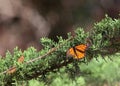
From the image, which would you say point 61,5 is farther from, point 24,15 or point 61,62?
point 61,62

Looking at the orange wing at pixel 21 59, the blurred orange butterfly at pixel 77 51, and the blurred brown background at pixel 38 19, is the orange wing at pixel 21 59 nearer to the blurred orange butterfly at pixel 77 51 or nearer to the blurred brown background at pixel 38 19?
the blurred orange butterfly at pixel 77 51

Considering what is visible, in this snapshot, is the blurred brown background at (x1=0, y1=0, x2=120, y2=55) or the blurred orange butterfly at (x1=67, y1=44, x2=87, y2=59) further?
the blurred brown background at (x1=0, y1=0, x2=120, y2=55)

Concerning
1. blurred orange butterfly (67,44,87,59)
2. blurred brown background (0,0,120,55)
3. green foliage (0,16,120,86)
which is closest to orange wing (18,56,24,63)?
green foliage (0,16,120,86)

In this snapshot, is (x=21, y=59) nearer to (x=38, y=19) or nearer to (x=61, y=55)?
(x=61, y=55)

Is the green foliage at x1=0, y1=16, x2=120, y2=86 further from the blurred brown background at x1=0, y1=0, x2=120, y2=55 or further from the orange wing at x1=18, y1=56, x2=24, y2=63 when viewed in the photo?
the blurred brown background at x1=0, y1=0, x2=120, y2=55

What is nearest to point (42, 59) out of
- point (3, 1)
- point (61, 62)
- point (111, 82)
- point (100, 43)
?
point (61, 62)

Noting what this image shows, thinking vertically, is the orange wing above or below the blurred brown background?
below

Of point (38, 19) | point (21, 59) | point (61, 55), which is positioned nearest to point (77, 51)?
point (61, 55)
